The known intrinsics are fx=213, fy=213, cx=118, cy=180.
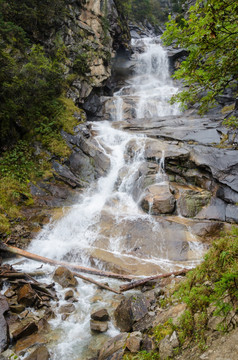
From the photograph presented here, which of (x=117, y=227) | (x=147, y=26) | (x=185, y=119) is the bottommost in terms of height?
(x=117, y=227)

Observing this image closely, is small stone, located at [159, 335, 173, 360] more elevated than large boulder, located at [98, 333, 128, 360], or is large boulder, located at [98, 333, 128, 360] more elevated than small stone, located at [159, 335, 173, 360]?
small stone, located at [159, 335, 173, 360]

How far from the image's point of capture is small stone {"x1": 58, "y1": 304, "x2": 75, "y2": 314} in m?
5.46

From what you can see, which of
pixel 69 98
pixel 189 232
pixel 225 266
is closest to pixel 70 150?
pixel 69 98

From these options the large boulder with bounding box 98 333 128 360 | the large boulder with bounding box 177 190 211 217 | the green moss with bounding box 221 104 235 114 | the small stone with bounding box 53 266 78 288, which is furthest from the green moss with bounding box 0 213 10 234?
the green moss with bounding box 221 104 235 114

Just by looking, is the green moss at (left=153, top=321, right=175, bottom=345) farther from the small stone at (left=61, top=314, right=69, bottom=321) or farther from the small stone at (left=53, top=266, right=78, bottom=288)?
the small stone at (left=53, top=266, right=78, bottom=288)

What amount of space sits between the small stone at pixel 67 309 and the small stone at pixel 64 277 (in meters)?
0.89

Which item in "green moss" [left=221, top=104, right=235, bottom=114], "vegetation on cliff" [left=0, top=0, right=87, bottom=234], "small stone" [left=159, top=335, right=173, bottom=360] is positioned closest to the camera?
"small stone" [left=159, top=335, right=173, bottom=360]

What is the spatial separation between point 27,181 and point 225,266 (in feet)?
36.6

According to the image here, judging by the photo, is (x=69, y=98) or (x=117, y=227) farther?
(x=69, y=98)

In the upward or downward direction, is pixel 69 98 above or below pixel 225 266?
above

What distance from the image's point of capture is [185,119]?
19.8m

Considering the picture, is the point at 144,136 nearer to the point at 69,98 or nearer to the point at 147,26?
the point at 69,98

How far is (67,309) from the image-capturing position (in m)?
5.53

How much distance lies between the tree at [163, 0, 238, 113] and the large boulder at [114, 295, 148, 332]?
443 centimetres
